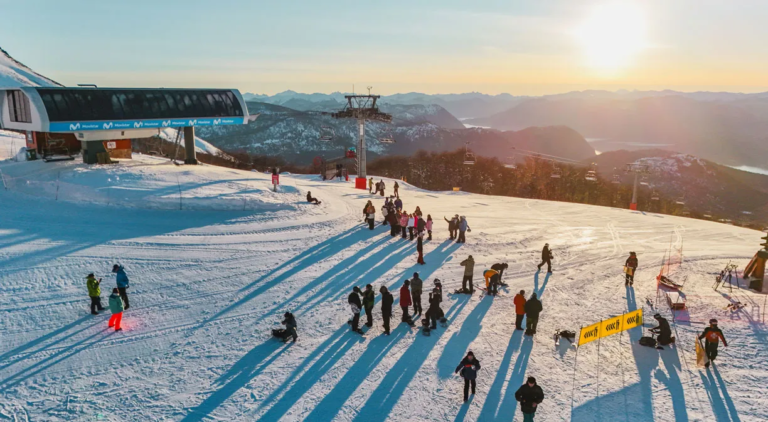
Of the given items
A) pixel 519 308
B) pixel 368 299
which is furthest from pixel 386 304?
pixel 519 308

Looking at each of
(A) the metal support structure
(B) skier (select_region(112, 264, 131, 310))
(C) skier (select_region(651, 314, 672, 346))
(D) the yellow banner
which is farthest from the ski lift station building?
(C) skier (select_region(651, 314, 672, 346))

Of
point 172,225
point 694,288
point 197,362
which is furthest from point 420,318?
point 172,225

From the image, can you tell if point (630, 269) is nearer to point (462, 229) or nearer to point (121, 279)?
point (462, 229)

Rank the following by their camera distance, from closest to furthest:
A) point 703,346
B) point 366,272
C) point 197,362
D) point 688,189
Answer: point 197,362 < point 703,346 < point 366,272 < point 688,189

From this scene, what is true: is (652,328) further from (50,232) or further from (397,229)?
(50,232)

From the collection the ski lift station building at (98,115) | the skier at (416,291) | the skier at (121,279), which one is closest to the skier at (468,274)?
the skier at (416,291)

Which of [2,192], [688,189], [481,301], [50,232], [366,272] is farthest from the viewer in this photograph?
[688,189]
